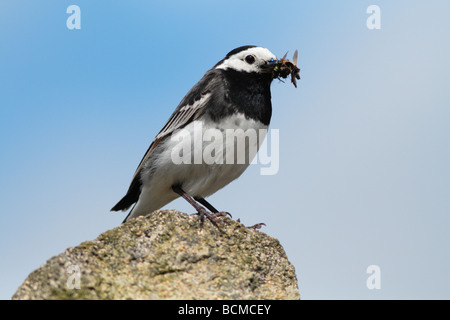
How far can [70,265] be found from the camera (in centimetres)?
491

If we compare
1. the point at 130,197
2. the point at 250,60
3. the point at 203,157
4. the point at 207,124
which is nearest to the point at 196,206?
the point at 203,157

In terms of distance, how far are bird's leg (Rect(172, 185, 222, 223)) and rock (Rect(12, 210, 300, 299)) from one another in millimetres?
69

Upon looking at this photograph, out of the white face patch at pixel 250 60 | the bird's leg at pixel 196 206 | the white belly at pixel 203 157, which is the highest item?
the white face patch at pixel 250 60

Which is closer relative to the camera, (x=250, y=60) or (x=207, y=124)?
(x=207, y=124)

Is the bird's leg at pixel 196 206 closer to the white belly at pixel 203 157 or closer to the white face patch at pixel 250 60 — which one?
the white belly at pixel 203 157

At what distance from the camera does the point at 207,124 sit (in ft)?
24.3

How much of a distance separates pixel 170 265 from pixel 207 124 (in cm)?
249

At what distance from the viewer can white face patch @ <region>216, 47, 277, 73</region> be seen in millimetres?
8133

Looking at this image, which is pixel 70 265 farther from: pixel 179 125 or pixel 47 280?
pixel 179 125

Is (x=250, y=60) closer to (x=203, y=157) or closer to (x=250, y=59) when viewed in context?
(x=250, y=59)

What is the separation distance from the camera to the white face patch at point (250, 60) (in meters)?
8.13

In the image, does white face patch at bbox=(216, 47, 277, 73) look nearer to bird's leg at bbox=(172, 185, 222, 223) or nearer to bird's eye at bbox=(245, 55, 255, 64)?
bird's eye at bbox=(245, 55, 255, 64)

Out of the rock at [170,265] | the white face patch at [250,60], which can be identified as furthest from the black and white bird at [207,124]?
the rock at [170,265]
